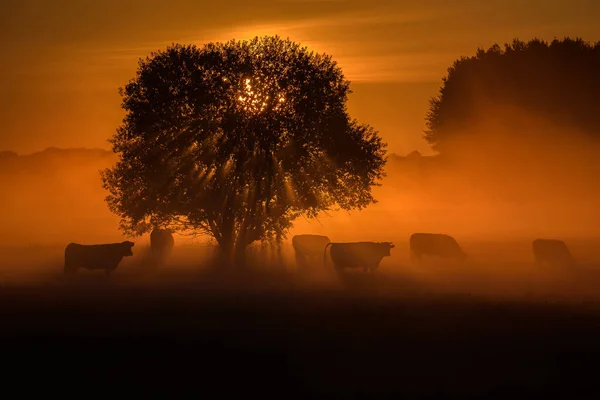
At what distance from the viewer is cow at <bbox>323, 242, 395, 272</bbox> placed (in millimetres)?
45031

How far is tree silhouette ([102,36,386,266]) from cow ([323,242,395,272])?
A: 3126mm

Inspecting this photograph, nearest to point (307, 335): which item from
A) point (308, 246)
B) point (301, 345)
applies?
point (301, 345)

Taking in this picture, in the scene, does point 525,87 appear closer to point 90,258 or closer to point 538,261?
point 538,261

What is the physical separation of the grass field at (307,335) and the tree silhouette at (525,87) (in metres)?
39.2

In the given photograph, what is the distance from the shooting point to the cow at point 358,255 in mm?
45031

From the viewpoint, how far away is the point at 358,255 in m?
45.6

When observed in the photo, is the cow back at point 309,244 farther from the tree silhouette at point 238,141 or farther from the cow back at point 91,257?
the cow back at point 91,257

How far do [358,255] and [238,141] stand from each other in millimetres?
9261

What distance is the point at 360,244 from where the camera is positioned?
46.7m

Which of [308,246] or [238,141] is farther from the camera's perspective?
[308,246]

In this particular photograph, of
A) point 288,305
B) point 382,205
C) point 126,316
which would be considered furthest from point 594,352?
point 382,205

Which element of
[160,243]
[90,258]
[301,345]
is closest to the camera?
[301,345]

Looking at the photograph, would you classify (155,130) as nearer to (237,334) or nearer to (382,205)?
(237,334)

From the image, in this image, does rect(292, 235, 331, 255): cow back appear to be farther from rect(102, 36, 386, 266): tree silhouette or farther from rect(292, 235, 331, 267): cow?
rect(102, 36, 386, 266): tree silhouette
